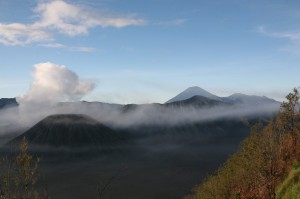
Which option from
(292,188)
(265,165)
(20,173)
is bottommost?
(292,188)

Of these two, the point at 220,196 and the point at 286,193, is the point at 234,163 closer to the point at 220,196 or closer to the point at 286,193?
the point at 220,196

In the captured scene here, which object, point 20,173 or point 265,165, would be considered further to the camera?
point 265,165

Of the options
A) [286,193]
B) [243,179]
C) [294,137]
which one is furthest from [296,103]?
[286,193]

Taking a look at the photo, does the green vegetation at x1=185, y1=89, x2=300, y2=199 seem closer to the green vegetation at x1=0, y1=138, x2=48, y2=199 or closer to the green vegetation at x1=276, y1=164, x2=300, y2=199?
the green vegetation at x1=276, y1=164, x2=300, y2=199

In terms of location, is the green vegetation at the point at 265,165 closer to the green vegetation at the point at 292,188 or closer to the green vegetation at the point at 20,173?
the green vegetation at the point at 292,188

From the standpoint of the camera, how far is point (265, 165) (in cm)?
4175

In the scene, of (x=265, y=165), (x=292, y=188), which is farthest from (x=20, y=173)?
(x=292, y=188)

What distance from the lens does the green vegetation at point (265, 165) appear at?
42.7 m

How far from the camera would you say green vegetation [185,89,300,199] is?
42.7m

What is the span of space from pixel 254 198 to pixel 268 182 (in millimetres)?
10642

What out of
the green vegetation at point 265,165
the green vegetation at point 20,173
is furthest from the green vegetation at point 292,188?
the green vegetation at point 20,173

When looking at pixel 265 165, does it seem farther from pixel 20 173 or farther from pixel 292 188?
pixel 20 173

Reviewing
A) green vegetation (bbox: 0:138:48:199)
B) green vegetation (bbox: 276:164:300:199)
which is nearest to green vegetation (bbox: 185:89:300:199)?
green vegetation (bbox: 276:164:300:199)

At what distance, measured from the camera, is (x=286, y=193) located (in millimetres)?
42688
